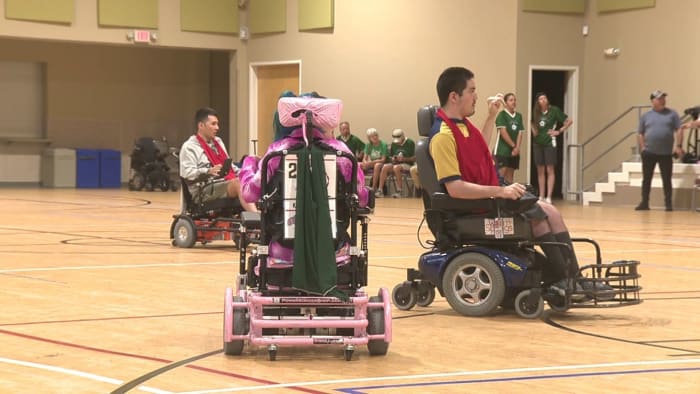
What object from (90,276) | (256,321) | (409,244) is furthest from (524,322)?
(409,244)

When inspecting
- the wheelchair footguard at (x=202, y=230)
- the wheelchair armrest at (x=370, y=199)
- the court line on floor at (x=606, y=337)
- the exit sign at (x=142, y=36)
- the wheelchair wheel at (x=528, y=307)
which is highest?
the exit sign at (x=142, y=36)

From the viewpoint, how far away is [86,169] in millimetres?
25203

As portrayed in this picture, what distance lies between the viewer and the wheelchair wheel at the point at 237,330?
503 centimetres

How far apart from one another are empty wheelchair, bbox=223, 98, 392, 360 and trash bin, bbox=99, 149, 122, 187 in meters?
20.7

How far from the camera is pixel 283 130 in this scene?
5.34 meters

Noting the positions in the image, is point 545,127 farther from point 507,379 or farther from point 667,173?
point 507,379

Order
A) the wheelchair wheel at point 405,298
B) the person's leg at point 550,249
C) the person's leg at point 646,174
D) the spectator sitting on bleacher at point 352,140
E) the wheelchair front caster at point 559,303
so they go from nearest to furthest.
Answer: the wheelchair front caster at point 559,303, the person's leg at point 550,249, the wheelchair wheel at point 405,298, the person's leg at point 646,174, the spectator sitting on bleacher at point 352,140

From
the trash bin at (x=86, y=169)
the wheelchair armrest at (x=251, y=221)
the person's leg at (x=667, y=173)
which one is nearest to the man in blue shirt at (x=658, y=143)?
the person's leg at (x=667, y=173)

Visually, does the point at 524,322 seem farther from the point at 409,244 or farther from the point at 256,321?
the point at 409,244

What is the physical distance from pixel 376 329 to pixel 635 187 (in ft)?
48.6

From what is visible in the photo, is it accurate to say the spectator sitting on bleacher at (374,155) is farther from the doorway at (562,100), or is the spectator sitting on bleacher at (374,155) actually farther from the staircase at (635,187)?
the staircase at (635,187)

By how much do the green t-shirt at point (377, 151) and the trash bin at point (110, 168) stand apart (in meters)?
6.42

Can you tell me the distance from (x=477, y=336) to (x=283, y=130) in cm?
139

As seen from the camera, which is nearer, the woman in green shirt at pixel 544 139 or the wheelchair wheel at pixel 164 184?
the woman in green shirt at pixel 544 139
